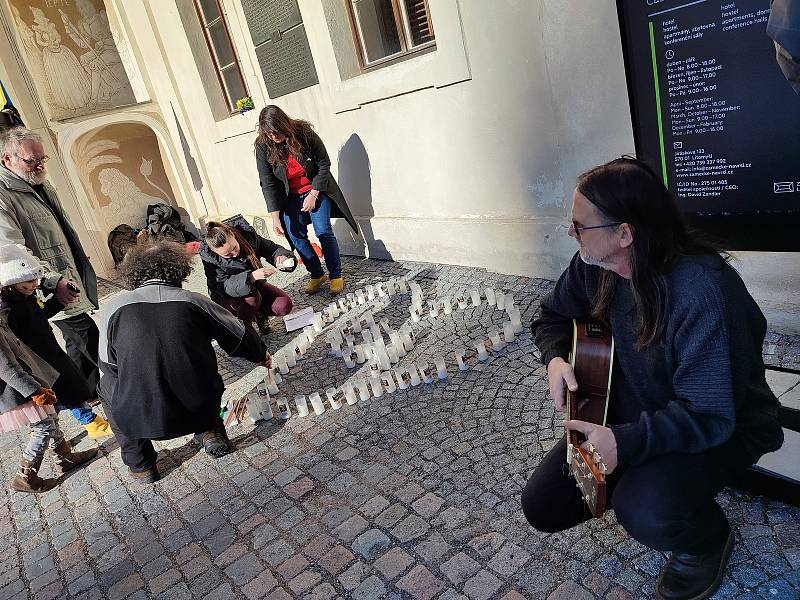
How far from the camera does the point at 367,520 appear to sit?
10.2 feet

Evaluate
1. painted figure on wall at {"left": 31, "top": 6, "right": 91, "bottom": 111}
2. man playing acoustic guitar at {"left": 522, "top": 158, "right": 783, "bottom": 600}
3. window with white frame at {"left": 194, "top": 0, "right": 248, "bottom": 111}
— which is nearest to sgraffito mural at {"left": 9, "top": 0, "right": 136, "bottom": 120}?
painted figure on wall at {"left": 31, "top": 6, "right": 91, "bottom": 111}

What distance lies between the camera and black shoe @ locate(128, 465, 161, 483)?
392cm

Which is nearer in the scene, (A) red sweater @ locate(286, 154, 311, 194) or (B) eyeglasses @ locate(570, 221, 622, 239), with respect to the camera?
(B) eyeglasses @ locate(570, 221, 622, 239)

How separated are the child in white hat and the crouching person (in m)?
0.39

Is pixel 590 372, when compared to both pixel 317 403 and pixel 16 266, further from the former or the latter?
pixel 16 266

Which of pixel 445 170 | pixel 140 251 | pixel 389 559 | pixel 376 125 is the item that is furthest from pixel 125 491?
pixel 376 125

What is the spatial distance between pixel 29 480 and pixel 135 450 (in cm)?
89

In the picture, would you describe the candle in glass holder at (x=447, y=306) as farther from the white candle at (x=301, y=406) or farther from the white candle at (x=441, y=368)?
the white candle at (x=301, y=406)

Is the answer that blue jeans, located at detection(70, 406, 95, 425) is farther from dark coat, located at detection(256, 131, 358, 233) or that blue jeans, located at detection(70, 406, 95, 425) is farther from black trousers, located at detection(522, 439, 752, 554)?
black trousers, located at detection(522, 439, 752, 554)

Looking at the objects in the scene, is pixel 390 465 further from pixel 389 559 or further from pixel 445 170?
pixel 445 170

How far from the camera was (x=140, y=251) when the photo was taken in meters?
3.76

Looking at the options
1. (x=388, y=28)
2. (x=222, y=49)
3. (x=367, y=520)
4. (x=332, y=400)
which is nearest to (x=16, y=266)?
(x=332, y=400)

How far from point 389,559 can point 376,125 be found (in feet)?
17.4

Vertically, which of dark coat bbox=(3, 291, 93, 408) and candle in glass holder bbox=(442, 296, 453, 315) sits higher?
dark coat bbox=(3, 291, 93, 408)
